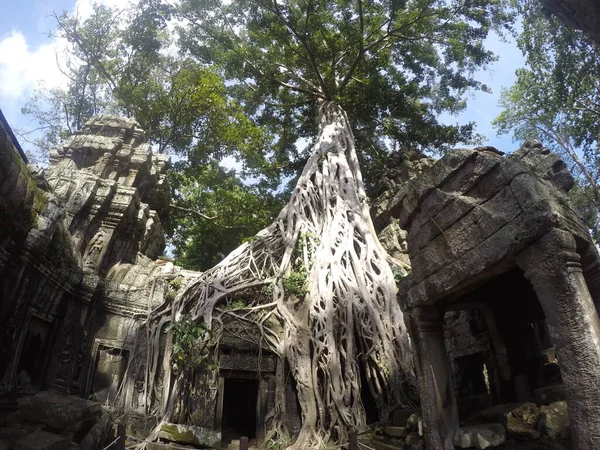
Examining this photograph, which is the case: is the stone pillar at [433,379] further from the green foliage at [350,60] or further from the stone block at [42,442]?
the green foliage at [350,60]

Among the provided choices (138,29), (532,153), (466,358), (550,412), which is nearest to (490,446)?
(550,412)

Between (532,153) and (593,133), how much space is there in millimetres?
10299

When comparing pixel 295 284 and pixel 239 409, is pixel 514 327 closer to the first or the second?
pixel 295 284

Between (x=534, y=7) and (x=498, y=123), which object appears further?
(x=498, y=123)

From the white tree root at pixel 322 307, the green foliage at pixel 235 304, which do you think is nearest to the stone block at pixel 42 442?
the white tree root at pixel 322 307

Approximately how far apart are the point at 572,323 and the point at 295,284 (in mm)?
4772

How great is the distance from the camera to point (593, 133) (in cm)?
1132

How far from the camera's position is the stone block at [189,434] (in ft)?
17.0

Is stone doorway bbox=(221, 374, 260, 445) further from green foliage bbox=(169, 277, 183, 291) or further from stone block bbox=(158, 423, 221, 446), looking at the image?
green foliage bbox=(169, 277, 183, 291)

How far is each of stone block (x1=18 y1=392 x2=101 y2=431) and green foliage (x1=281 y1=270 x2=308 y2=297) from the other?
3.24 meters

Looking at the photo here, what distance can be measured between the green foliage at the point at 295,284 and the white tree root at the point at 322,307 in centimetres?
3

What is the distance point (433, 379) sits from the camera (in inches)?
128

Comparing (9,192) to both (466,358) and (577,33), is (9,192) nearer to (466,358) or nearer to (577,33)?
(466,358)

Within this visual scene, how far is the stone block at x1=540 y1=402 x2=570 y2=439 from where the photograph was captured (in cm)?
251
